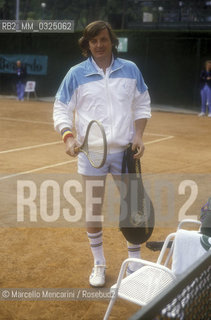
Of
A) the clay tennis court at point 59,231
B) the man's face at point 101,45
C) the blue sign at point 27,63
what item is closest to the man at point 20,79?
the blue sign at point 27,63

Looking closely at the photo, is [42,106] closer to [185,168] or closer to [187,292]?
→ [185,168]

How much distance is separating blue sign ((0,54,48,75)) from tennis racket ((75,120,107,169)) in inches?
835

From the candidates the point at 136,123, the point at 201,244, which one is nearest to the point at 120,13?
the point at 136,123

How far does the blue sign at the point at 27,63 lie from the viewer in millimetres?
24312

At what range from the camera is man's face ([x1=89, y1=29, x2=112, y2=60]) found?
143 inches

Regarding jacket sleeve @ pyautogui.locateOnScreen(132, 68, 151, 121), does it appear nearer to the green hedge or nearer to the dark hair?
the dark hair

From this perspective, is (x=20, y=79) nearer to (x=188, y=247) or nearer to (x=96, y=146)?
(x=96, y=146)

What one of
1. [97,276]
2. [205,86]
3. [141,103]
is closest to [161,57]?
[205,86]

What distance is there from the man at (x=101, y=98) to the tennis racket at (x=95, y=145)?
96mm

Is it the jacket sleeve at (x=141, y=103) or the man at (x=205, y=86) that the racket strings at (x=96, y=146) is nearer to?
the jacket sleeve at (x=141, y=103)

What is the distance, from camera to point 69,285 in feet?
13.1

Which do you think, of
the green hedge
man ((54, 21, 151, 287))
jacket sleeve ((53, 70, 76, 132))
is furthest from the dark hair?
the green hedge

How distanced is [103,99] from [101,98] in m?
0.02

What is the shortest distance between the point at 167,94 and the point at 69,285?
1832 centimetres
